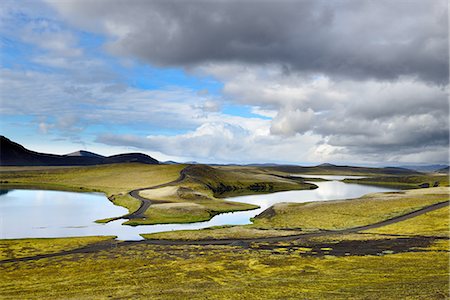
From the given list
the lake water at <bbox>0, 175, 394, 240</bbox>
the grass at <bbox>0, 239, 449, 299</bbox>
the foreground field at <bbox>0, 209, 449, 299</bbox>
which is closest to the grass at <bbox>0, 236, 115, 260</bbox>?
the foreground field at <bbox>0, 209, 449, 299</bbox>

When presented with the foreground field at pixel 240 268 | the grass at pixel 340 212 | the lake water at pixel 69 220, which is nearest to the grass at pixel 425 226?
the foreground field at pixel 240 268

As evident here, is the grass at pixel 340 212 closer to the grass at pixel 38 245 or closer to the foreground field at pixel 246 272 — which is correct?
the foreground field at pixel 246 272

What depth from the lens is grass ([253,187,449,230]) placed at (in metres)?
103

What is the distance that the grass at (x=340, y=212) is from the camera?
102781 millimetres

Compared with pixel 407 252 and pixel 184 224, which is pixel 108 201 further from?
pixel 407 252

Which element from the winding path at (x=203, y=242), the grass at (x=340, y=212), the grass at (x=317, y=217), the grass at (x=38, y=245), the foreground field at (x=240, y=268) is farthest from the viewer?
the grass at (x=340, y=212)

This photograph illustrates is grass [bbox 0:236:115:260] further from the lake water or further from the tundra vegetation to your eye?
the lake water

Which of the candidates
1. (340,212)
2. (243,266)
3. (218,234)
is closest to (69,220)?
(218,234)

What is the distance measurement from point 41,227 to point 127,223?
22.8m

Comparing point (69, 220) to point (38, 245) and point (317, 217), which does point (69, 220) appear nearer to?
point (38, 245)

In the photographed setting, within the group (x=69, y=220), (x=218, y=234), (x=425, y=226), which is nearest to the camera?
(x=218, y=234)

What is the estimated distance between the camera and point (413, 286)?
139 ft

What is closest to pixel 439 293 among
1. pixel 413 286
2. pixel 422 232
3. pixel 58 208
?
pixel 413 286

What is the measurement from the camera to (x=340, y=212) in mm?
117375
